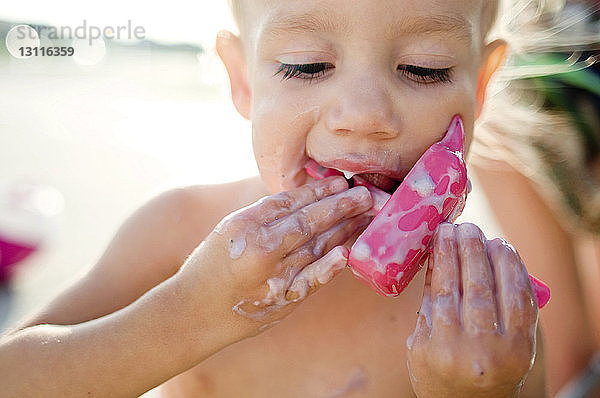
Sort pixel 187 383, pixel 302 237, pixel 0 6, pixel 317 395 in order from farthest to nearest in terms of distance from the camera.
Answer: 1. pixel 0 6
2. pixel 187 383
3. pixel 317 395
4. pixel 302 237

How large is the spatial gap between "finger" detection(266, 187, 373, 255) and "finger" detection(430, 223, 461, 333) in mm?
231

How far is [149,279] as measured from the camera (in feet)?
7.14

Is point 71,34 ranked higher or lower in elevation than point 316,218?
higher

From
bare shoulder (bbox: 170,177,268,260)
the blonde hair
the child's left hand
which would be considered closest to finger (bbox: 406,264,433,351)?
the child's left hand

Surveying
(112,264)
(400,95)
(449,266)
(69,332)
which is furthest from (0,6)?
(449,266)

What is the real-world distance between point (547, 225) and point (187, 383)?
205cm

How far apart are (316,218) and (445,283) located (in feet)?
1.13

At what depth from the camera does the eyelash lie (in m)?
1.68

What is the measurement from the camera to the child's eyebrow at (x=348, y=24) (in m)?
1.62

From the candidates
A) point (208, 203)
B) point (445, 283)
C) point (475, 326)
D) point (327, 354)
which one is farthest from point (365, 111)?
point (208, 203)

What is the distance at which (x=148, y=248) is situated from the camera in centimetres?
220

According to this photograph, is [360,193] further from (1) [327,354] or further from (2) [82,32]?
(2) [82,32]

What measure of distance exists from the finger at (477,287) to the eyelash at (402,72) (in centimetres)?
51

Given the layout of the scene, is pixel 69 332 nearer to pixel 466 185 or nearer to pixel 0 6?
pixel 466 185
